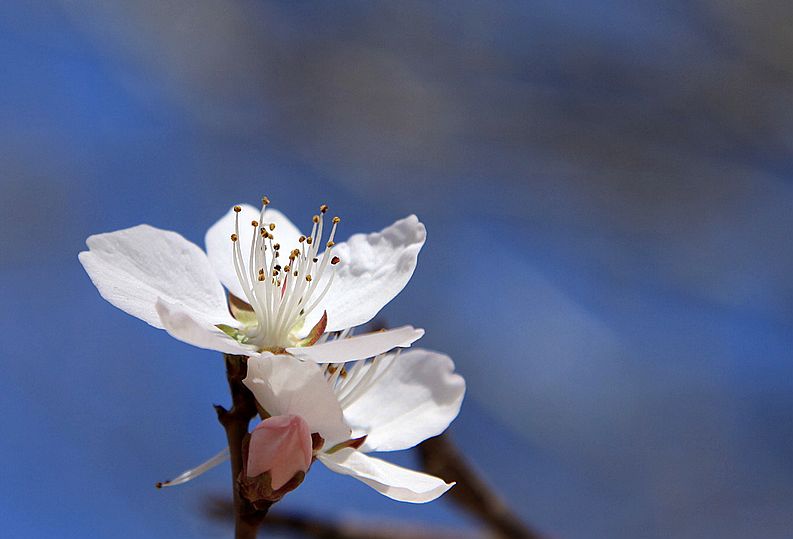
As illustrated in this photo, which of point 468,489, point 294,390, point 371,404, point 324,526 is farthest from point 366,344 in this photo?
point 324,526

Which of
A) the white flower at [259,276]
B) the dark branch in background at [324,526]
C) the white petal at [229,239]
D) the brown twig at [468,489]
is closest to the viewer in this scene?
the white flower at [259,276]

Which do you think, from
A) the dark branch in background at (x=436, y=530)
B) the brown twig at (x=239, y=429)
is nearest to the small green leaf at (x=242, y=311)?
the brown twig at (x=239, y=429)

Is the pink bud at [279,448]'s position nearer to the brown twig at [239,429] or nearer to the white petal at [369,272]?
the brown twig at [239,429]

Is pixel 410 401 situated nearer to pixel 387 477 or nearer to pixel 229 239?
pixel 387 477

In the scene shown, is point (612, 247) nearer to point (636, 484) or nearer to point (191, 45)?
point (636, 484)

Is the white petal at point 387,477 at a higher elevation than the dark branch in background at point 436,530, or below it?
below

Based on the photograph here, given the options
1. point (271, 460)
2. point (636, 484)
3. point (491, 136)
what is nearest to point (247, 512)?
point (271, 460)

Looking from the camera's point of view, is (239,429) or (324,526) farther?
(324,526)
